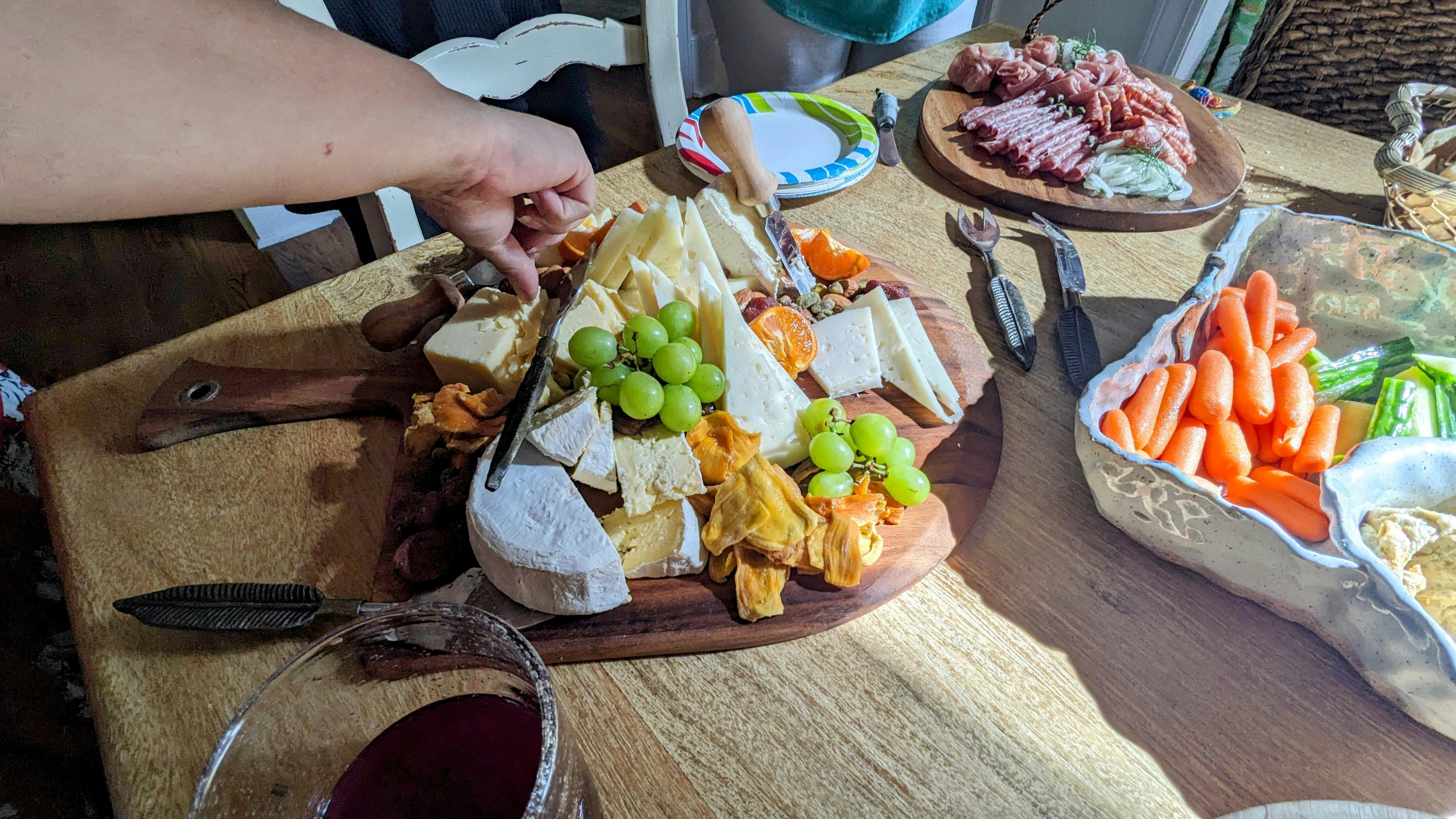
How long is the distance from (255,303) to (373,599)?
175 centimetres

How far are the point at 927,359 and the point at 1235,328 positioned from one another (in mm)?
404

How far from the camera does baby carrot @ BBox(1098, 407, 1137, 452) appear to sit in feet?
2.54

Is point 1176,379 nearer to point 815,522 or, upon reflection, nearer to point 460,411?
point 815,522

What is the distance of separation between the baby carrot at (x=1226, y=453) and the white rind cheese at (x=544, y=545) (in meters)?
0.71

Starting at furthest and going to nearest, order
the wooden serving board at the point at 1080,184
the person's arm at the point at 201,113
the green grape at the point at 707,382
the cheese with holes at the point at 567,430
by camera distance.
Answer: the wooden serving board at the point at 1080,184 < the green grape at the point at 707,382 < the cheese with holes at the point at 567,430 < the person's arm at the point at 201,113

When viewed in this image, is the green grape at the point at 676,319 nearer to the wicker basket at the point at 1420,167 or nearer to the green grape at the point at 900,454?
the green grape at the point at 900,454

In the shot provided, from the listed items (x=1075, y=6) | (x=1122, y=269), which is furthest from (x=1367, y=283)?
(x=1075, y=6)

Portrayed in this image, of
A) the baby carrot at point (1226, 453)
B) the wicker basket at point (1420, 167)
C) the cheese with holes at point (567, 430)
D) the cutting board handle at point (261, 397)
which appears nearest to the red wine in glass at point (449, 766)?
the cheese with holes at point (567, 430)

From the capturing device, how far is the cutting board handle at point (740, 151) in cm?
103

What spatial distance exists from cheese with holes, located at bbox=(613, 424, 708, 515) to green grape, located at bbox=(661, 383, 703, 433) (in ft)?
0.05

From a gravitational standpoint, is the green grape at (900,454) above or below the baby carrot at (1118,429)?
below

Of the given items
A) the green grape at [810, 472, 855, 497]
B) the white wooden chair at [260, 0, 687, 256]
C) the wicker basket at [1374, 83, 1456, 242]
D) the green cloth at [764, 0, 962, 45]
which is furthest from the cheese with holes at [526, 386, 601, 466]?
the green cloth at [764, 0, 962, 45]

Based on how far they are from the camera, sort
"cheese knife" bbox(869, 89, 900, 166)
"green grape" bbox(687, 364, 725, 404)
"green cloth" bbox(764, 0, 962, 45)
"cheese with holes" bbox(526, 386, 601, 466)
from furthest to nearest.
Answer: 1. "green cloth" bbox(764, 0, 962, 45)
2. "cheese knife" bbox(869, 89, 900, 166)
3. "green grape" bbox(687, 364, 725, 404)
4. "cheese with holes" bbox(526, 386, 601, 466)

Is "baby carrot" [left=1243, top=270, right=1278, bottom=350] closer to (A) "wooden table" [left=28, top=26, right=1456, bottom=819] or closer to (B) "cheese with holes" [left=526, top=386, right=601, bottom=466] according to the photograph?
(A) "wooden table" [left=28, top=26, right=1456, bottom=819]
